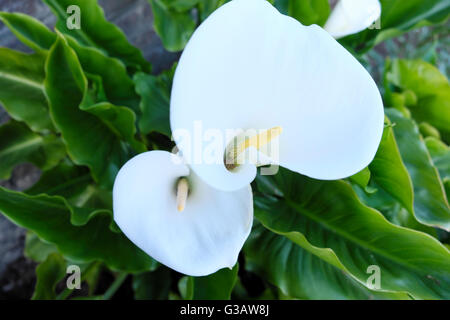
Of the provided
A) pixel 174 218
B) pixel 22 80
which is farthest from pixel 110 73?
pixel 174 218

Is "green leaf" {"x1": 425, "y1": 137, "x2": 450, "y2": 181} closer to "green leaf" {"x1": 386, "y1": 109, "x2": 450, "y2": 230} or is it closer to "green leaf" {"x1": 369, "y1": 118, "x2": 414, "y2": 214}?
"green leaf" {"x1": 386, "y1": 109, "x2": 450, "y2": 230}

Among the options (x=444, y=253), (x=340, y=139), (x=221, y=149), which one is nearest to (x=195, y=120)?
(x=221, y=149)

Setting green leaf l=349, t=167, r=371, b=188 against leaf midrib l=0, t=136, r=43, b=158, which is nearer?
green leaf l=349, t=167, r=371, b=188

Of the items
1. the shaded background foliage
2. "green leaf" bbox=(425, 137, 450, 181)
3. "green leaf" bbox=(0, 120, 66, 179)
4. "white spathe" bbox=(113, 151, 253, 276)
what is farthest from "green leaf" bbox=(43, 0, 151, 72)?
"green leaf" bbox=(425, 137, 450, 181)

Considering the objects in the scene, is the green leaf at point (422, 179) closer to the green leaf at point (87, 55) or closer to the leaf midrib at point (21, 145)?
the green leaf at point (87, 55)

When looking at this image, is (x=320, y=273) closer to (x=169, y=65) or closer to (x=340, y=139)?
(x=340, y=139)

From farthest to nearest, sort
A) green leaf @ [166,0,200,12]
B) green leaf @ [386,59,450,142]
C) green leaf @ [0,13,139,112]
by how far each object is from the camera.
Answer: green leaf @ [386,59,450,142] < green leaf @ [166,0,200,12] < green leaf @ [0,13,139,112]
